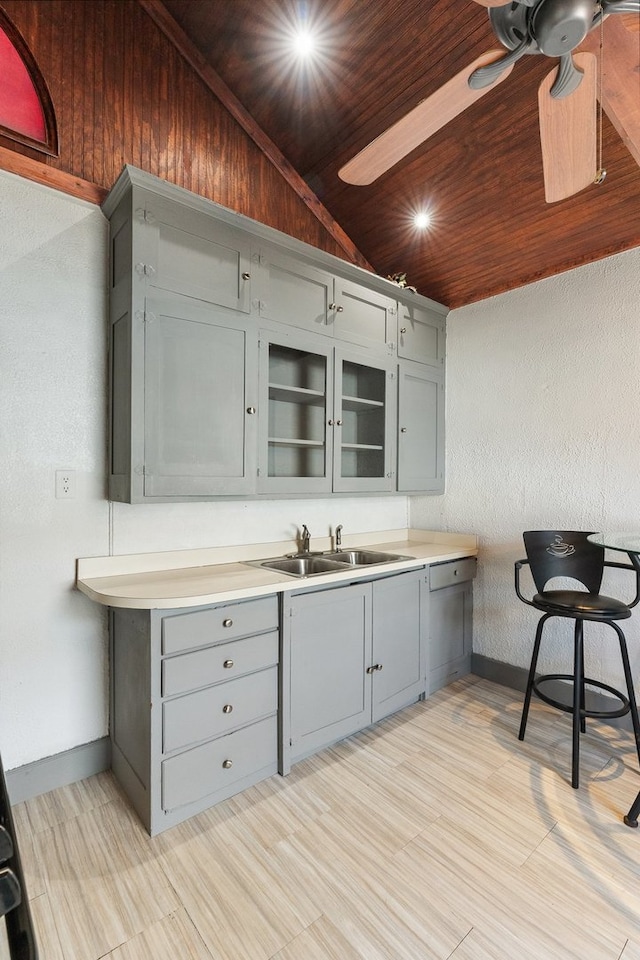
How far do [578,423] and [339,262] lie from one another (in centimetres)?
165

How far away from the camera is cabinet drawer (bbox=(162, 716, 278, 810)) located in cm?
171

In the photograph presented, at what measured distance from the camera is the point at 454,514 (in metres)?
3.27

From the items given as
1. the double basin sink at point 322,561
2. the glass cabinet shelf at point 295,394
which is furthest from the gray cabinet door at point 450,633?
the glass cabinet shelf at point 295,394

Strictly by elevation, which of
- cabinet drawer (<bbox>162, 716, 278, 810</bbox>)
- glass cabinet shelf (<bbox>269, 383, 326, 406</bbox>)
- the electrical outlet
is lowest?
cabinet drawer (<bbox>162, 716, 278, 810</bbox>)

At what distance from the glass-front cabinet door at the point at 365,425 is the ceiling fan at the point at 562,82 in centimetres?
131

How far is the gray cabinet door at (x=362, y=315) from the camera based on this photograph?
2.60 meters

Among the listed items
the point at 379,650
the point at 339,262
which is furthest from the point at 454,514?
the point at 339,262

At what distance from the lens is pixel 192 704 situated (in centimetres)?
175

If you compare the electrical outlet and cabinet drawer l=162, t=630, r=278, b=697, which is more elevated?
the electrical outlet

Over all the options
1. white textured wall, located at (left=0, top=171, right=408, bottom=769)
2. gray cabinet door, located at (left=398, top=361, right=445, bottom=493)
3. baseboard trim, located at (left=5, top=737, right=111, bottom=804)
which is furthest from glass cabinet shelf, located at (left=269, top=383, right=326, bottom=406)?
baseboard trim, located at (left=5, top=737, right=111, bottom=804)

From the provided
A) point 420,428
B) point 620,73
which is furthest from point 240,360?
point 620,73

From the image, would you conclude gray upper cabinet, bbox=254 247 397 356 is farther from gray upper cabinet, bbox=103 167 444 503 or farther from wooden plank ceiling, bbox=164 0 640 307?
wooden plank ceiling, bbox=164 0 640 307

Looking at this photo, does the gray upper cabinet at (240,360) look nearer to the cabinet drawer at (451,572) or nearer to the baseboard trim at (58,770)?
the cabinet drawer at (451,572)

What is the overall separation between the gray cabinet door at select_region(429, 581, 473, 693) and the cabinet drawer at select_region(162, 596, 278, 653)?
120 centimetres
